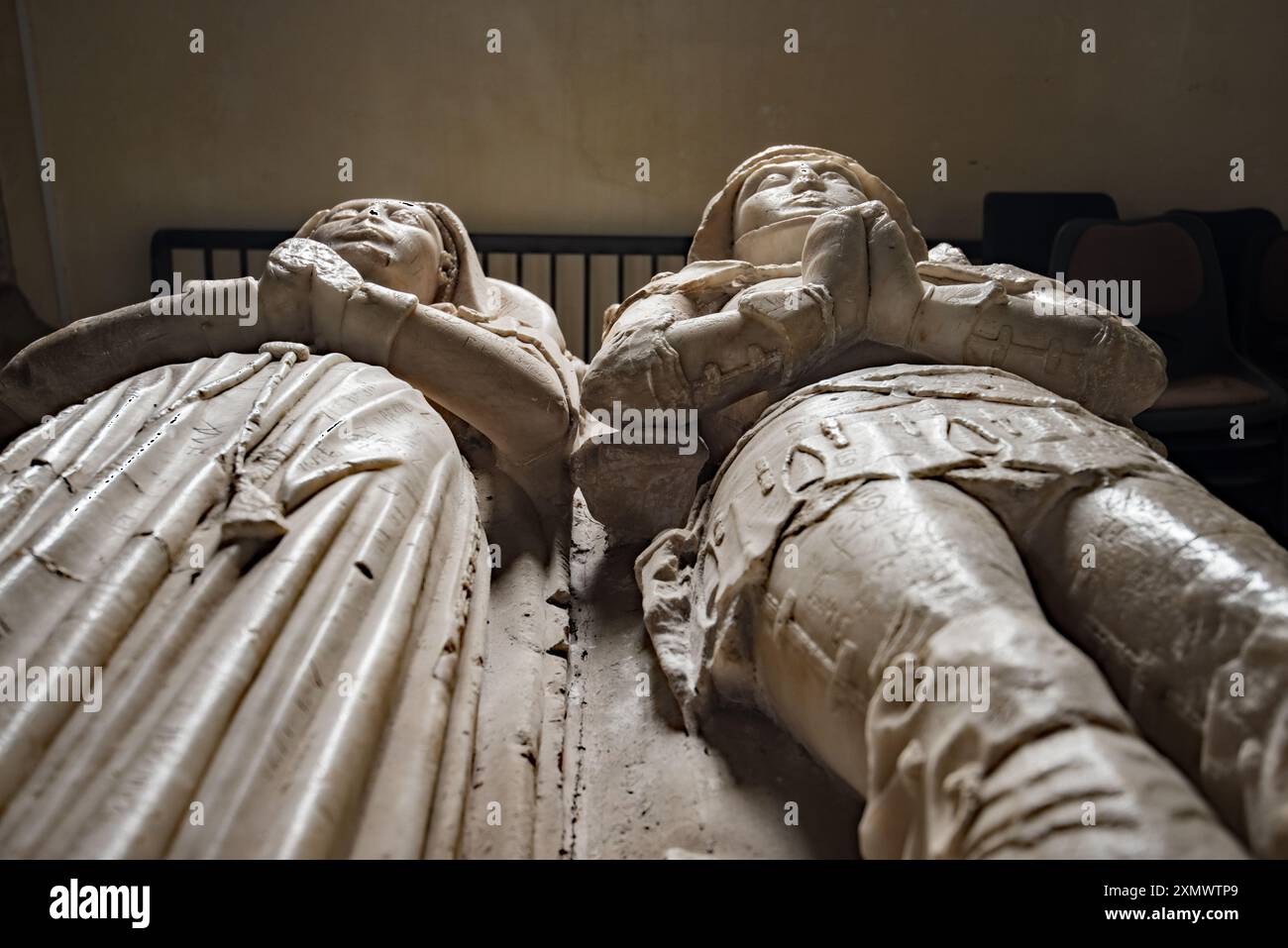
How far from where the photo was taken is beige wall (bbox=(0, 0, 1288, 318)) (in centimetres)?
477

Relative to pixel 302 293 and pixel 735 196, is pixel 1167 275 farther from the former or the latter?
pixel 302 293

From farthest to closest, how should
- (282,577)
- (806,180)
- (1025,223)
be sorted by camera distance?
→ (1025,223), (806,180), (282,577)

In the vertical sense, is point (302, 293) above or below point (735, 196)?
below

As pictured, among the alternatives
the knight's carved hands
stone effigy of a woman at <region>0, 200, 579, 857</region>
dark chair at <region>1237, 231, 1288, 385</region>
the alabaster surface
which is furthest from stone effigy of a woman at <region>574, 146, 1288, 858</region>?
dark chair at <region>1237, 231, 1288, 385</region>

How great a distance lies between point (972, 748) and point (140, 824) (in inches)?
35.5

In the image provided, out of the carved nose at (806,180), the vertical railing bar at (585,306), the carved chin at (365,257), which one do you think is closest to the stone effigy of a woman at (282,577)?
the carved chin at (365,257)

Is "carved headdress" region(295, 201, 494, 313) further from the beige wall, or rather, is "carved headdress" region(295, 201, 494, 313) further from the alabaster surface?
the beige wall

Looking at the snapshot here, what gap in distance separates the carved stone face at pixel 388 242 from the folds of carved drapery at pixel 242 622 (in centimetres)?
70

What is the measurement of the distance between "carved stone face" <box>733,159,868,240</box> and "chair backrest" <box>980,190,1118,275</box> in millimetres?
1949

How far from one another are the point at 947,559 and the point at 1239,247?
13.5ft

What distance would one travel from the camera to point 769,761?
1646 millimetres

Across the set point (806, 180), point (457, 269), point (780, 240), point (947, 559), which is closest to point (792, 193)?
point (806, 180)

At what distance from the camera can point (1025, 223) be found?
463 cm

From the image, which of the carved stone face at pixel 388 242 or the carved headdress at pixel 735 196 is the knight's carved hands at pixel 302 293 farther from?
the carved headdress at pixel 735 196
